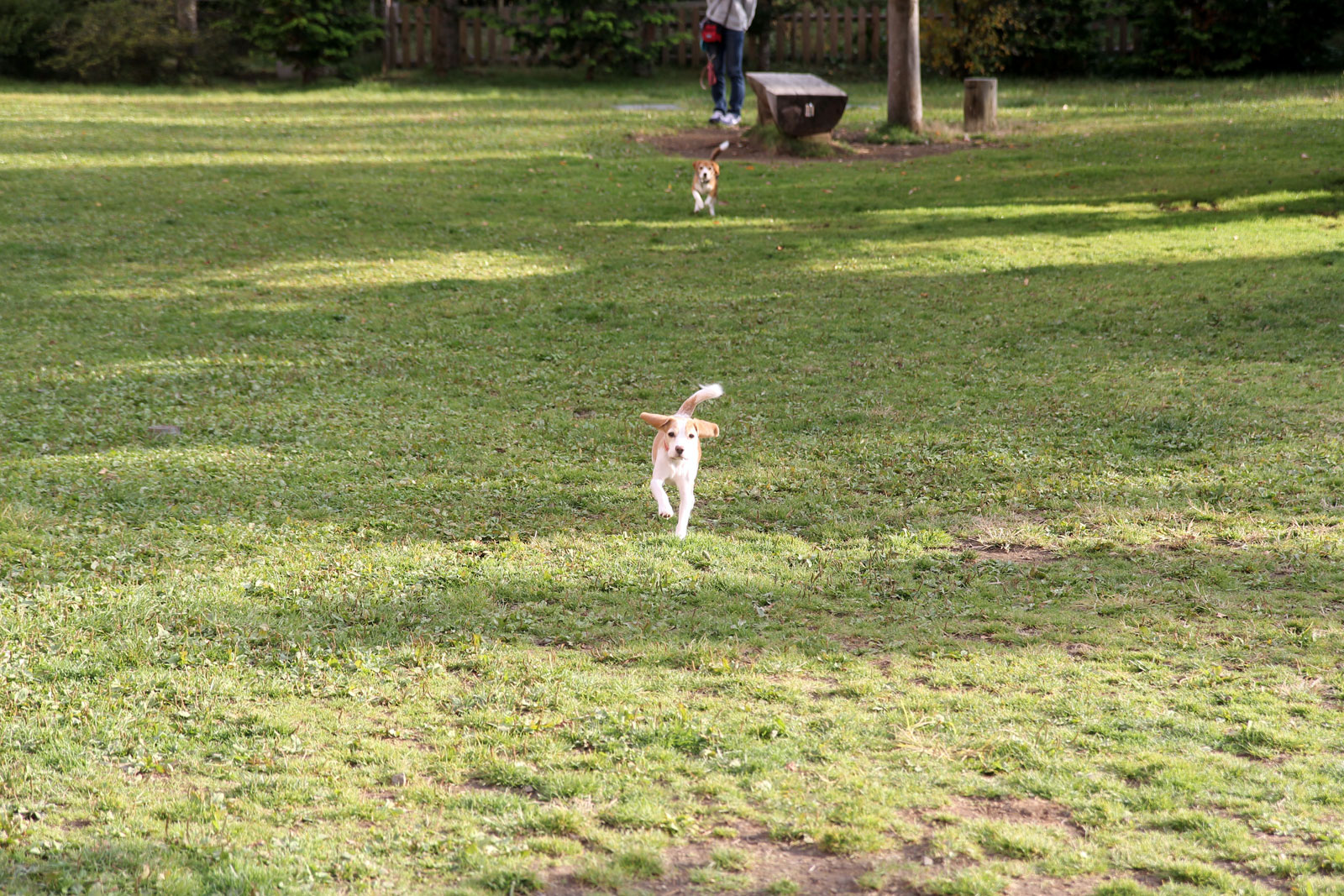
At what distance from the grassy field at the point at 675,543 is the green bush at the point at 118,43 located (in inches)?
482

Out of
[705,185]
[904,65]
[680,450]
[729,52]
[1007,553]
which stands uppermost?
[729,52]

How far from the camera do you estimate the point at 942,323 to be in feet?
41.1

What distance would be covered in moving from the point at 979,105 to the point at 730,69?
13.9 ft

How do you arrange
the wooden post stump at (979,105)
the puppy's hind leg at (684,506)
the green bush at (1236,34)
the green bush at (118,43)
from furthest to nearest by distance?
the green bush at (118,43) < the green bush at (1236,34) < the wooden post stump at (979,105) < the puppy's hind leg at (684,506)

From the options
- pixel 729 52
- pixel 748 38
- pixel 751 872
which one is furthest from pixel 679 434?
pixel 748 38

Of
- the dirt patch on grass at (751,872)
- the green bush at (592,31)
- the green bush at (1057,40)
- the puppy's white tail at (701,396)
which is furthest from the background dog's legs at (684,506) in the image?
the green bush at (592,31)

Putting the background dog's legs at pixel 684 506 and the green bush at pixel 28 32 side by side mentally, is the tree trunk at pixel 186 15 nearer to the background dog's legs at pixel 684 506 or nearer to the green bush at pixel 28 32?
the green bush at pixel 28 32

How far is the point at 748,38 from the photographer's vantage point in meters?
30.6

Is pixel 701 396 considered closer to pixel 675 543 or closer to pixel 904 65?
pixel 675 543

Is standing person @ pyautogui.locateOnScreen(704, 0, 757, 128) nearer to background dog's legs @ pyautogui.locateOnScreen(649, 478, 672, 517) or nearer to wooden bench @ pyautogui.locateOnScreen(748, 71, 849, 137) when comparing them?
wooden bench @ pyautogui.locateOnScreen(748, 71, 849, 137)

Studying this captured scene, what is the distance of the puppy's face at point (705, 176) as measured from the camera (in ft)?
53.7

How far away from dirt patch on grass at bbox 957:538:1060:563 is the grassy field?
41mm

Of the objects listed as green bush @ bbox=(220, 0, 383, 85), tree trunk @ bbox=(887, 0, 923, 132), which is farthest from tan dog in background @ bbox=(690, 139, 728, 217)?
green bush @ bbox=(220, 0, 383, 85)

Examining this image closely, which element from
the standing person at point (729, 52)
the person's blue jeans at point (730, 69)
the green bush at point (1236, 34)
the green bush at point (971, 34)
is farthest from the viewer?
the green bush at point (971, 34)
